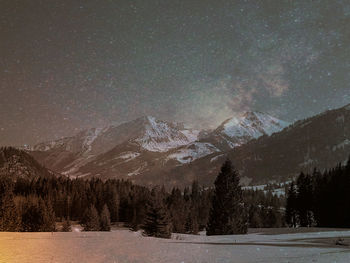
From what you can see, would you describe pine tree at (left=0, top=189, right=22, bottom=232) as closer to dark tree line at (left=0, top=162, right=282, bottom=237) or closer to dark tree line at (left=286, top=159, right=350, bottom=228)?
dark tree line at (left=0, top=162, right=282, bottom=237)

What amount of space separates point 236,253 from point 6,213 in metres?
66.7

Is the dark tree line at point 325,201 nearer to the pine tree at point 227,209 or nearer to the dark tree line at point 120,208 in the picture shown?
the dark tree line at point 120,208

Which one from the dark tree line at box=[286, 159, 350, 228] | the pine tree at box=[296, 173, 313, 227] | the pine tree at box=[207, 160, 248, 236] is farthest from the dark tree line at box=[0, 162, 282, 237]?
the dark tree line at box=[286, 159, 350, 228]

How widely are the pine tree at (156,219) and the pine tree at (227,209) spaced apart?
9.34 meters

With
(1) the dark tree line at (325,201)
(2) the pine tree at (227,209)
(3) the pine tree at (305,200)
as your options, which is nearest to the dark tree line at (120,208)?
(2) the pine tree at (227,209)

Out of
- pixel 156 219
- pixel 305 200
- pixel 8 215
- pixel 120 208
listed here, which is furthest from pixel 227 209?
pixel 120 208

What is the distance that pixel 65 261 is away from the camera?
44.7ft

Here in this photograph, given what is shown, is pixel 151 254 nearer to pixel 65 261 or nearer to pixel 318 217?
pixel 65 261

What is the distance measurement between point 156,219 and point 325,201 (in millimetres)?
45278

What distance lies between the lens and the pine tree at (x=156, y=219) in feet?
138

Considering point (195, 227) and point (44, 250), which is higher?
point (44, 250)

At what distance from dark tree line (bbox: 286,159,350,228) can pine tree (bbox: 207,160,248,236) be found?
79.3 feet

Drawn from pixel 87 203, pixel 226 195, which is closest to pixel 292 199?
pixel 226 195

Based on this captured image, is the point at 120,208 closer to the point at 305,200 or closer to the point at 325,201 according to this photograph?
the point at 305,200
